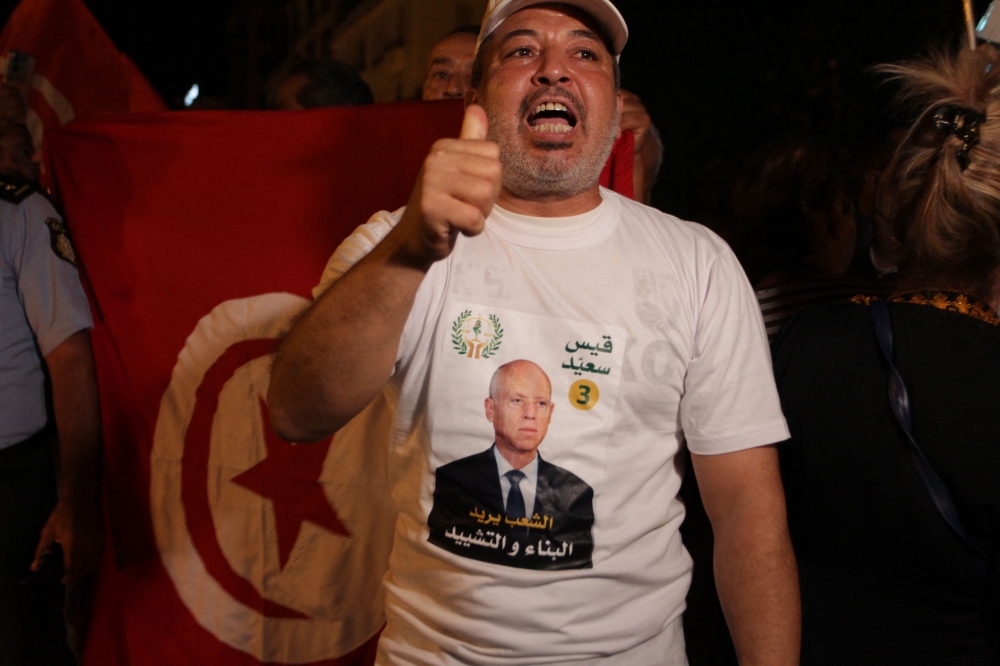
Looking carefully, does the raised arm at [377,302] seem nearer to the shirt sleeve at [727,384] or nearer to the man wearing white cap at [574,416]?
the man wearing white cap at [574,416]

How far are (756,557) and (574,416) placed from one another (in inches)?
17.1

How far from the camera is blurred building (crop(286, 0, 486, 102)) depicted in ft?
60.2

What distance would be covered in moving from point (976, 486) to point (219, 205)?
→ 1.95 m

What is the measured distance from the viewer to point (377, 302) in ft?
4.26

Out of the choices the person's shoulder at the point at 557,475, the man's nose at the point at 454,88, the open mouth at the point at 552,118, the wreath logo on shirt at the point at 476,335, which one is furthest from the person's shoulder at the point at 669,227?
the man's nose at the point at 454,88

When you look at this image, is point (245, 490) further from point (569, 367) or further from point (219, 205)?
point (569, 367)

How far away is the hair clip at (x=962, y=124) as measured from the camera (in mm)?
1591

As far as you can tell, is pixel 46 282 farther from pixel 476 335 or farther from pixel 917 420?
pixel 917 420

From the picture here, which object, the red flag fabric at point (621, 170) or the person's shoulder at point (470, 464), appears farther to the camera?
the red flag fabric at point (621, 170)

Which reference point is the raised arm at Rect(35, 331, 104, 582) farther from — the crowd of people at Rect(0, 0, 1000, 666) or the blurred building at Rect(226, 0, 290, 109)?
the blurred building at Rect(226, 0, 290, 109)

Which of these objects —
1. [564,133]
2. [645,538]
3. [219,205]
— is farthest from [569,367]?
[219,205]

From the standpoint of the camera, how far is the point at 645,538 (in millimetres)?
1571

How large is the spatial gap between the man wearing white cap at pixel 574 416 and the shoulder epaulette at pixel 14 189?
1398 millimetres

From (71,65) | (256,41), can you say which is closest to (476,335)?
(71,65)
